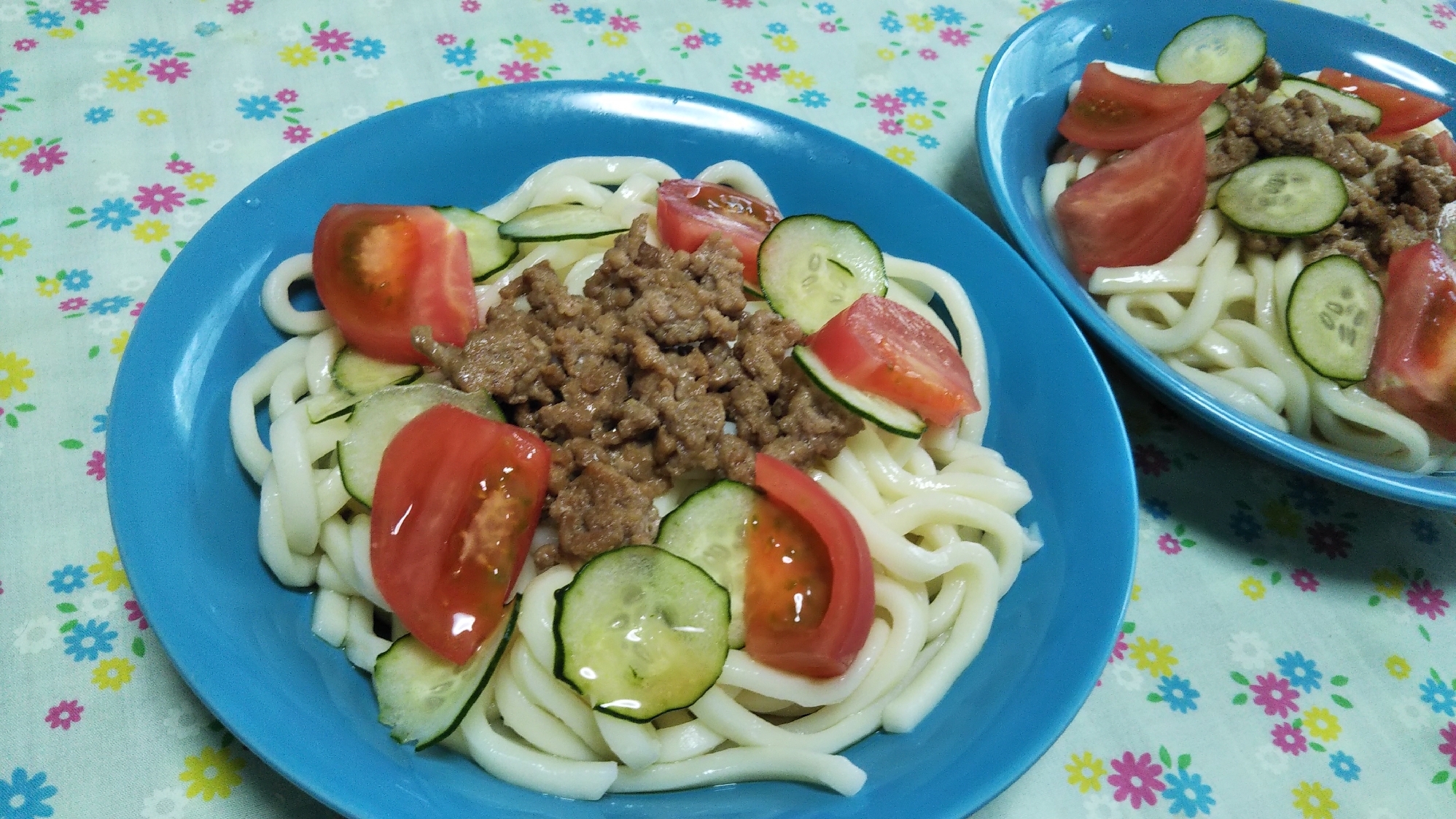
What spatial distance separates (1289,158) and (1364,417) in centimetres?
120

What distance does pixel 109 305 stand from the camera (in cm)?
374

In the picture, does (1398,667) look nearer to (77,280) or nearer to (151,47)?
(77,280)

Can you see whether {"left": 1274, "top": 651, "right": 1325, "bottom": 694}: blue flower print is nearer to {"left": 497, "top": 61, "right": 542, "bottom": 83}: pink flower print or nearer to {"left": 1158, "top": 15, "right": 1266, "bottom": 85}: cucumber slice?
{"left": 1158, "top": 15, "right": 1266, "bottom": 85}: cucumber slice

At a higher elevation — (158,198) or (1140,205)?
(1140,205)

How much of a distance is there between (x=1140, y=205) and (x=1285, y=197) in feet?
2.08

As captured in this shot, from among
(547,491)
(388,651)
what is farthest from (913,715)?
(388,651)

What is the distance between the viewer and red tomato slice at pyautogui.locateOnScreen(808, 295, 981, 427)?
117 inches

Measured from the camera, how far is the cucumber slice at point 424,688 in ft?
8.07

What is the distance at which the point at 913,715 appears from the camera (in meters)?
2.69

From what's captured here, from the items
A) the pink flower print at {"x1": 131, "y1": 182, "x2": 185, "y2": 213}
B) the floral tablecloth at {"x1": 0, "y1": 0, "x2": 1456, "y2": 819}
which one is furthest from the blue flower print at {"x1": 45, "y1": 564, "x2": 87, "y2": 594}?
the pink flower print at {"x1": 131, "y1": 182, "x2": 185, "y2": 213}

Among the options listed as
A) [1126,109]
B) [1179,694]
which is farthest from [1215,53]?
[1179,694]

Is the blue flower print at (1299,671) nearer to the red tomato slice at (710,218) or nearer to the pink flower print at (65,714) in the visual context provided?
the red tomato slice at (710,218)

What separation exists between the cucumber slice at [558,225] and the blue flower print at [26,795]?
220 cm

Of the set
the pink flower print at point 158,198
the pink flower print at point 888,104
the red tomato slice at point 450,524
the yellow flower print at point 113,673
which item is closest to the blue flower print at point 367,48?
the pink flower print at point 158,198
